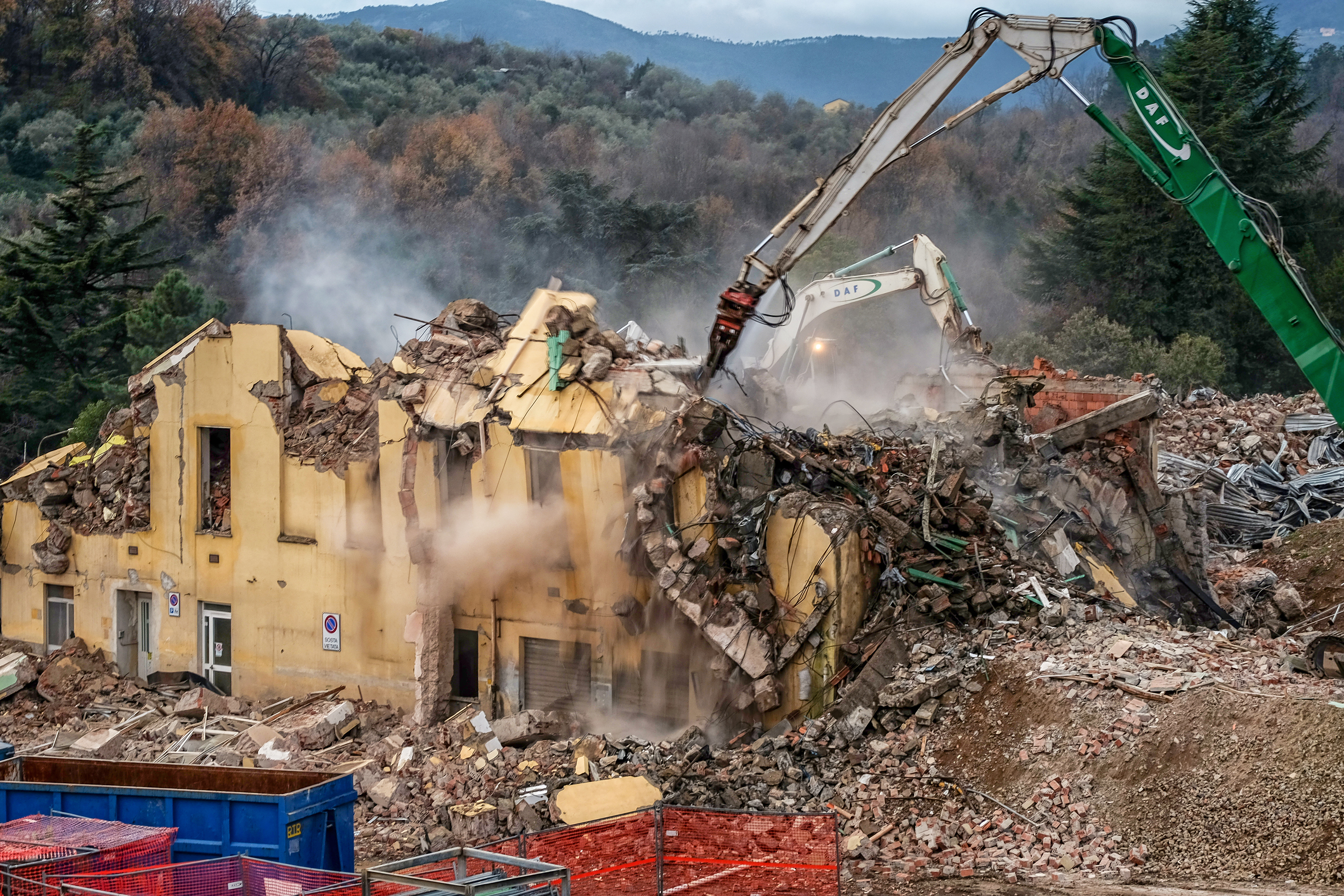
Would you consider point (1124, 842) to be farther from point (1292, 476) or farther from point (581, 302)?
point (1292, 476)

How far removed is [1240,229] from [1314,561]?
35.8ft

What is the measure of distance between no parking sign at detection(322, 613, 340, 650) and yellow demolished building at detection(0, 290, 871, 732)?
0.10 feet

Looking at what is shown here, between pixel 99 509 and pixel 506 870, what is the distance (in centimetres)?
1223

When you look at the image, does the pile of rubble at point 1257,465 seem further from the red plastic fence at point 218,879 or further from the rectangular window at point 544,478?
the red plastic fence at point 218,879

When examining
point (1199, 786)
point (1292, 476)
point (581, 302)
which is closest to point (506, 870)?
point (1199, 786)

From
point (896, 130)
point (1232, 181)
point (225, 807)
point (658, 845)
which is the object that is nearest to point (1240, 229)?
point (896, 130)

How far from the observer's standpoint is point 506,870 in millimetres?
9312

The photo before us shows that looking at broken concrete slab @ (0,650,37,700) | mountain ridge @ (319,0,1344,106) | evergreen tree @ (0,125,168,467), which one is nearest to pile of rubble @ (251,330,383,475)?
broken concrete slab @ (0,650,37,700)

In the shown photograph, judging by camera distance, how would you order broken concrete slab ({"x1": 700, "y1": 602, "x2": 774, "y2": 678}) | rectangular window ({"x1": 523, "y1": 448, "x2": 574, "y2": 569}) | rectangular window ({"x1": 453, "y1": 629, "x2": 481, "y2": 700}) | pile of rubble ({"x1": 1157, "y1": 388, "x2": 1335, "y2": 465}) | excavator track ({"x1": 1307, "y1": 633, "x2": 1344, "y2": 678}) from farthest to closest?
pile of rubble ({"x1": 1157, "y1": 388, "x2": 1335, "y2": 465}) → rectangular window ({"x1": 453, "y1": 629, "x2": 481, "y2": 700}) → rectangular window ({"x1": 523, "y1": 448, "x2": 574, "y2": 569}) → broken concrete slab ({"x1": 700, "y1": 602, "x2": 774, "y2": 678}) → excavator track ({"x1": 1307, "y1": 633, "x2": 1344, "y2": 678})

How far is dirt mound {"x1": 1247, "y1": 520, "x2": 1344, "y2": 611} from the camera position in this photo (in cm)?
2025

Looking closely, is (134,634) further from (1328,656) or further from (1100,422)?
(1328,656)

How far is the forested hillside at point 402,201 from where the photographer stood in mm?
31250

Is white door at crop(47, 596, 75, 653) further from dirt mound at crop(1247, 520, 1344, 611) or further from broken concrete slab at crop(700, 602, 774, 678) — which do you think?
dirt mound at crop(1247, 520, 1344, 611)

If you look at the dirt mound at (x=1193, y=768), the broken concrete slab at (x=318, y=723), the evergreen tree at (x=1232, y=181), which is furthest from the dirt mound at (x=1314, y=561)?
the evergreen tree at (x=1232, y=181)
